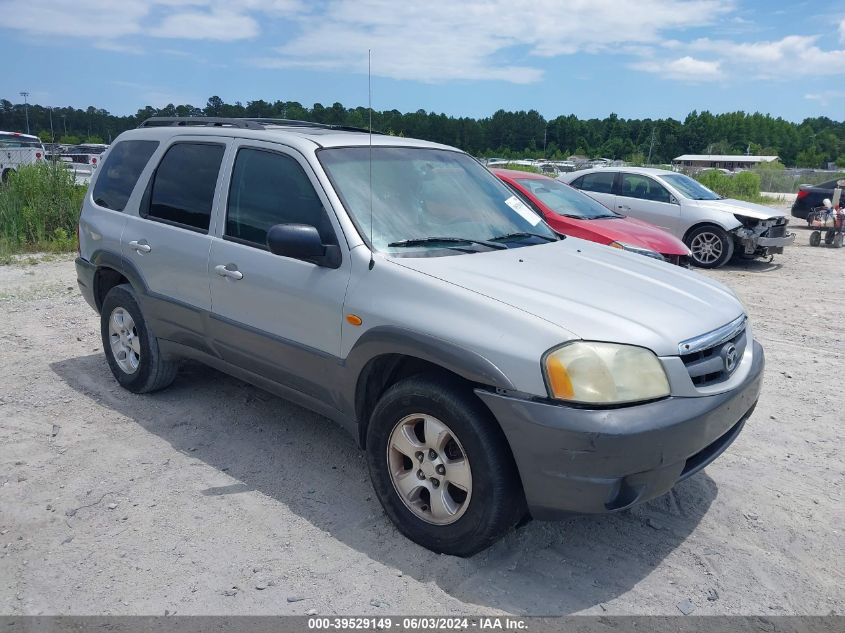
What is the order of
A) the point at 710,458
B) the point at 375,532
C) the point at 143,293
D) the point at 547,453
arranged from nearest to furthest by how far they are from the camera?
the point at 547,453 < the point at 710,458 < the point at 375,532 < the point at 143,293

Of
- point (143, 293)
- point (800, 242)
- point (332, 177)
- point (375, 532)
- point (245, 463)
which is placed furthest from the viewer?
point (800, 242)

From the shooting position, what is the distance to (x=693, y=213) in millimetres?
11539

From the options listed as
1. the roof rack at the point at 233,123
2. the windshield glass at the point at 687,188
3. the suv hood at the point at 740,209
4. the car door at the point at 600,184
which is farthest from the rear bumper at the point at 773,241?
the roof rack at the point at 233,123

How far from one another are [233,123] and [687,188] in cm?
960

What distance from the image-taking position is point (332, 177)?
3.71 metres

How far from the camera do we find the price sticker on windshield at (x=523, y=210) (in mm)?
4352

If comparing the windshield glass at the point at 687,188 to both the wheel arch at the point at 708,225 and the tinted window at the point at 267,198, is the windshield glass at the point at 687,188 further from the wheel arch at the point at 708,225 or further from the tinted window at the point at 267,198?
the tinted window at the point at 267,198

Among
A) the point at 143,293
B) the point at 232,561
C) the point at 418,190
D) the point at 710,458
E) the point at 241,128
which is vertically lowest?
the point at 232,561

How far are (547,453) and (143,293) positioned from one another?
3202mm

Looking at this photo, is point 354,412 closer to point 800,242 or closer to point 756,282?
point 756,282

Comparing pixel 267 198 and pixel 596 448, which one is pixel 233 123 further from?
pixel 596 448

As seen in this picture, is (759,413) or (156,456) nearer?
(156,456)

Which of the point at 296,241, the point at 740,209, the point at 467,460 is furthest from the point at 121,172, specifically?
the point at 740,209

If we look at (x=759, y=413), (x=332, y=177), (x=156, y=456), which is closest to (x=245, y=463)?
(x=156, y=456)
